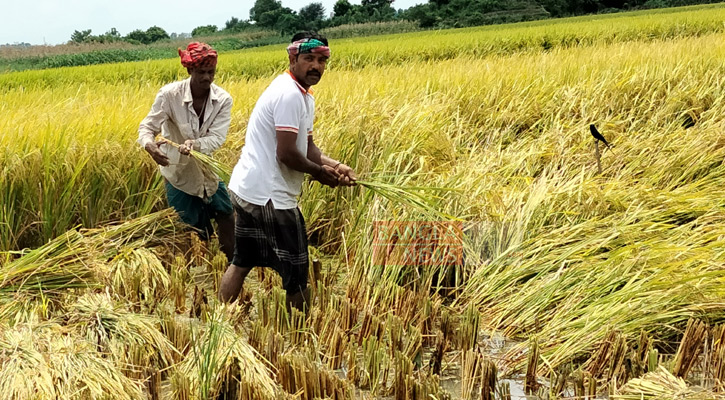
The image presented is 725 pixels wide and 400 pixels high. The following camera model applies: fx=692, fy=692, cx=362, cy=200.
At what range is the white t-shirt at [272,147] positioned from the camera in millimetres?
2865

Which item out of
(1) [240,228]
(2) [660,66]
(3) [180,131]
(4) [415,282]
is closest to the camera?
(1) [240,228]

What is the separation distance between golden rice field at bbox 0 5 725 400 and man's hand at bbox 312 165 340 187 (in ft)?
1.57

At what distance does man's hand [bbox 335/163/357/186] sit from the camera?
300 cm

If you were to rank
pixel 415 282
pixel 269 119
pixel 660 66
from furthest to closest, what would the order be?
pixel 660 66
pixel 415 282
pixel 269 119

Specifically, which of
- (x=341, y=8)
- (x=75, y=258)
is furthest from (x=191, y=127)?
(x=341, y=8)

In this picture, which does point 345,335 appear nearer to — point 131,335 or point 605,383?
point 131,335

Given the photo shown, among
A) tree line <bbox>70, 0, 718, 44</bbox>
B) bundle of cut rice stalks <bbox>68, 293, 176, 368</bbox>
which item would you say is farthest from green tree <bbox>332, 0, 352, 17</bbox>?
bundle of cut rice stalks <bbox>68, 293, 176, 368</bbox>

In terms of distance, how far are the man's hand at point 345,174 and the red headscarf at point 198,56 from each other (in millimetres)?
974

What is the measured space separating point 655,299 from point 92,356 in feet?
7.23

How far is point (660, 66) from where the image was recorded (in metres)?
6.85

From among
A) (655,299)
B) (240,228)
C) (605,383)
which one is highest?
(240,228)

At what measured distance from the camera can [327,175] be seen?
2986mm

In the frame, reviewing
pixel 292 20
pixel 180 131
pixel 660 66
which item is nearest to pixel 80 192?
pixel 180 131

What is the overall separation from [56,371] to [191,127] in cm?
168
